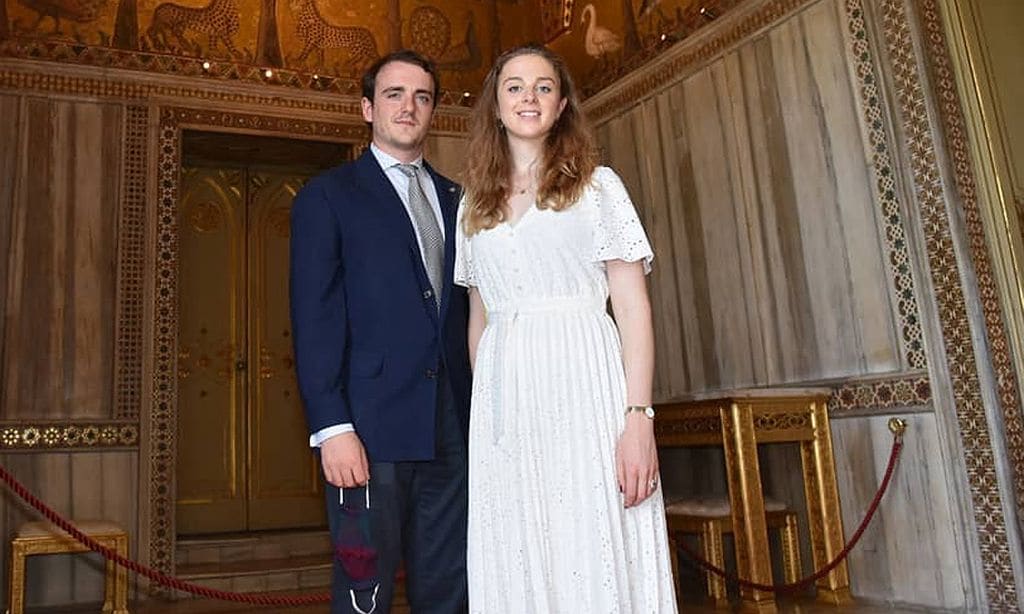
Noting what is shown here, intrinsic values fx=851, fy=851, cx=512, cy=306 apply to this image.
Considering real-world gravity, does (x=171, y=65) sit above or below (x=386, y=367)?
above

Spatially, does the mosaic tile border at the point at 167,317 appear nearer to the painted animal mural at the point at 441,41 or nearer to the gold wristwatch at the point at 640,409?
the painted animal mural at the point at 441,41

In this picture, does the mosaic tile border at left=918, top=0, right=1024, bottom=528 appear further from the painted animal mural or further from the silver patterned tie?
the painted animal mural

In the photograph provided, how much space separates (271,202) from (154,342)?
7.60ft

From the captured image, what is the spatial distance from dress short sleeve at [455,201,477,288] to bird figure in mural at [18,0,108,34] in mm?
5223

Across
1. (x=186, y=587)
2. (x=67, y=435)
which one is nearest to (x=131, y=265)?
(x=67, y=435)

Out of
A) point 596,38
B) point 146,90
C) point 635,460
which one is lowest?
point 635,460

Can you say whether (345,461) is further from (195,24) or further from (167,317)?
(195,24)

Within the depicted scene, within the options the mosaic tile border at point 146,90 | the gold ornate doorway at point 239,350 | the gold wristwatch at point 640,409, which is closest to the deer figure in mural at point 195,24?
the mosaic tile border at point 146,90

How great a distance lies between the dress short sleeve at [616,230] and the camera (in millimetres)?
2018

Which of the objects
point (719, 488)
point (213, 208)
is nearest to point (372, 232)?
point (719, 488)

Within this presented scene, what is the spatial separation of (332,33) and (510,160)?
5419mm

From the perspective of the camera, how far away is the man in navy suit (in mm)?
2203

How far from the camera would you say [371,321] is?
2.33 metres

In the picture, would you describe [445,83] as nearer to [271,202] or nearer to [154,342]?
[271,202]
